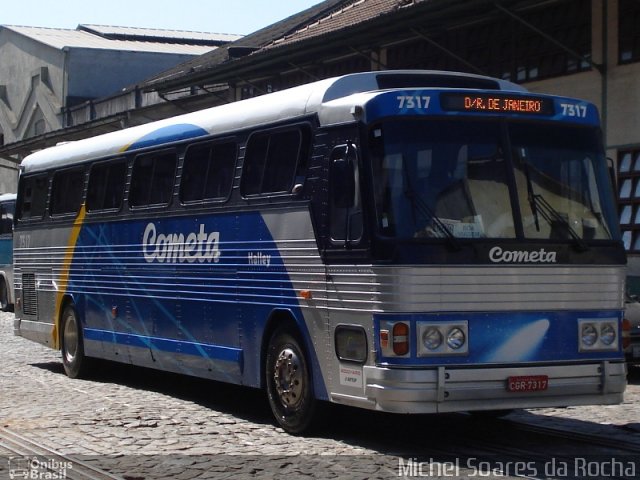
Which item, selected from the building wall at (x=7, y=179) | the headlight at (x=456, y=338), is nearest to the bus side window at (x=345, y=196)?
the headlight at (x=456, y=338)

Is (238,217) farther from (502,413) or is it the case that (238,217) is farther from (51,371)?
(51,371)

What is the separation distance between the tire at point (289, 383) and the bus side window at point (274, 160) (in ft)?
4.54

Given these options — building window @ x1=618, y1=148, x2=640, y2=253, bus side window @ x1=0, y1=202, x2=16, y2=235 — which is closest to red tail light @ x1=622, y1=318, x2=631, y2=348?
building window @ x1=618, y1=148, x2=640, y2=253

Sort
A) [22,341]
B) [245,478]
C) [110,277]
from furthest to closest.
→ 1. [22,341]
2. [110,277]
3. [245,478]

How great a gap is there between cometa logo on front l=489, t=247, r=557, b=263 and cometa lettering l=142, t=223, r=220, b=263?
371 centimetres

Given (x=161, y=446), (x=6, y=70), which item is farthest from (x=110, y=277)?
(x=6, y=70)

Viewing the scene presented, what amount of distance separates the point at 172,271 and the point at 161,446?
375cm

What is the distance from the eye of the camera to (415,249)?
10078mm

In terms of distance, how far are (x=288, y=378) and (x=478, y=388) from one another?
212cm

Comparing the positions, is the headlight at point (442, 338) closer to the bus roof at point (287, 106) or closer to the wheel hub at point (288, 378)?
the wheel hub at point (288, 378)

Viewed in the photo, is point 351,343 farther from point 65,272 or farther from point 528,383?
point 65,272

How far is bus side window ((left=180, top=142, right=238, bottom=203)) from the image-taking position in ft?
42.5

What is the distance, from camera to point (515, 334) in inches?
409

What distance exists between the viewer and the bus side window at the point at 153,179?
47.2ft
